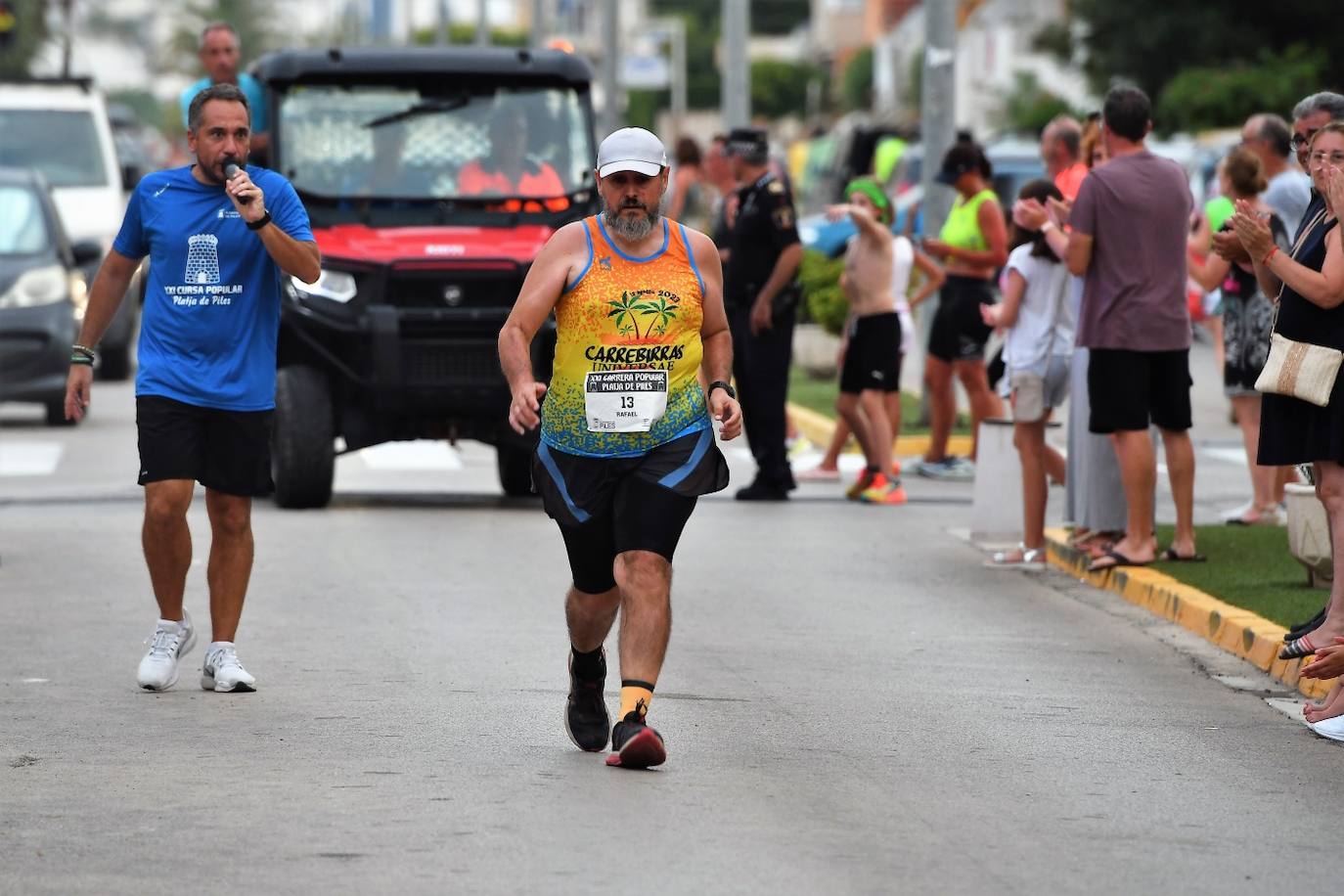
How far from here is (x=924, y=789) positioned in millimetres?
7535

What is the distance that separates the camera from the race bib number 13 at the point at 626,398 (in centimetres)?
778

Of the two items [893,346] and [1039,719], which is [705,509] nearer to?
[893,346]

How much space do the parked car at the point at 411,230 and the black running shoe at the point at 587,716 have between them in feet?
22.1

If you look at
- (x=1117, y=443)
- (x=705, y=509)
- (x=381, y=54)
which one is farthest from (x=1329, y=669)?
(x=381, y=54)

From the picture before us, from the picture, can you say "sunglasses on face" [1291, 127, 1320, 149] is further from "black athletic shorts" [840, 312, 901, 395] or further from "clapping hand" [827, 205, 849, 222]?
"black athletic shorts" [840, 312, 901, 395]

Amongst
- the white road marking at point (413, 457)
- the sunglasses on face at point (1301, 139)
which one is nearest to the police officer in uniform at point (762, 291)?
the white road marking at point (413, 457)

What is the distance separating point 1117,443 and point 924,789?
4810 millimetres

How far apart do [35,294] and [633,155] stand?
13374 millimetres

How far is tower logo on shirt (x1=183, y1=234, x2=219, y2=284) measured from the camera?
9086 millimetres

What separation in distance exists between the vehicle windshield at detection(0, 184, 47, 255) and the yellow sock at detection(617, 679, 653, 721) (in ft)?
45.6

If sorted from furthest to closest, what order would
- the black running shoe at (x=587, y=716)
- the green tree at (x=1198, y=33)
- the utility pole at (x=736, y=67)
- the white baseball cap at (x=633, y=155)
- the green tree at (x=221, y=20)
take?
the green tree at (x=221, y=20) → the green tree at (x=1198, y=33) → the utility pole at (x=736, y=67) → the black running shoe at (x=587, y=716) → the white baseball cap at (x=633, y=155)

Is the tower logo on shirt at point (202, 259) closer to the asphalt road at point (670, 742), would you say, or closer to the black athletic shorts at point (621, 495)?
the asphalt road at point (670, 742)

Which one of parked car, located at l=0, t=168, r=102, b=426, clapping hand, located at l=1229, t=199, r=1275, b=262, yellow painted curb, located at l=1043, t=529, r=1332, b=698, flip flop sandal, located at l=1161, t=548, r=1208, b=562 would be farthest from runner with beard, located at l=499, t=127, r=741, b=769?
parked car, located at l=0, t=168, r=102, b=426

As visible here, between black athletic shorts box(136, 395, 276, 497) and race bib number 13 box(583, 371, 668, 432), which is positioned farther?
black athletic shorts box(136, 395, 276, 497)
